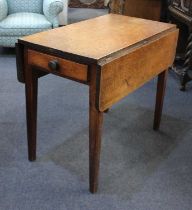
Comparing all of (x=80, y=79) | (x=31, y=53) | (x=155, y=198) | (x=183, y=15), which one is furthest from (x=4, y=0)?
(x=155, y=198)

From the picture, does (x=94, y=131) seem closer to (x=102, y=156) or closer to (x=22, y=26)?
(x=102, y=156)

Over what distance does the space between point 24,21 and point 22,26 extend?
7cm

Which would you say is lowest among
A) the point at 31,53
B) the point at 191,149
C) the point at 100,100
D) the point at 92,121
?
the point at 191,149

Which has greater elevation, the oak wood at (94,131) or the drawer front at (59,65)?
the drawer front at (59,65)

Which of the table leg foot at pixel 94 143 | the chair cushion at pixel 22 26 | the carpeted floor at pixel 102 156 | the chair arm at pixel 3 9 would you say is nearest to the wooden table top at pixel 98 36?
the table leg foot at pixel 94 143

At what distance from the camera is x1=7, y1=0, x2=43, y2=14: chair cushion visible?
11.3 feet

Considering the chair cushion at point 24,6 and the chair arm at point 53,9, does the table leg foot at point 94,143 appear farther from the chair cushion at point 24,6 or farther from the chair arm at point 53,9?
the chair cushion at point 24,6

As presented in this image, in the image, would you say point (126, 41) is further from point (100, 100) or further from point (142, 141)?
point (142, 141)

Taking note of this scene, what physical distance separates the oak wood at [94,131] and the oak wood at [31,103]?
36cm

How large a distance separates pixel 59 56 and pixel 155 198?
0.80 meters

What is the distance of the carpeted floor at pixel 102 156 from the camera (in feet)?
4.99

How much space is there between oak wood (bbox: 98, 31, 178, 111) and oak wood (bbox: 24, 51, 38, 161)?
0.41 m

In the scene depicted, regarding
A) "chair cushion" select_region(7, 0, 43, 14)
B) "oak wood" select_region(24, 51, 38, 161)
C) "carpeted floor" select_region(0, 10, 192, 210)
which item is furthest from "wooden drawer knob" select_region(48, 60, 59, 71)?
"chair cushion" select_region(7, 0, 43, 14)

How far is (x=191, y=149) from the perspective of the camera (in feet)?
6.37
